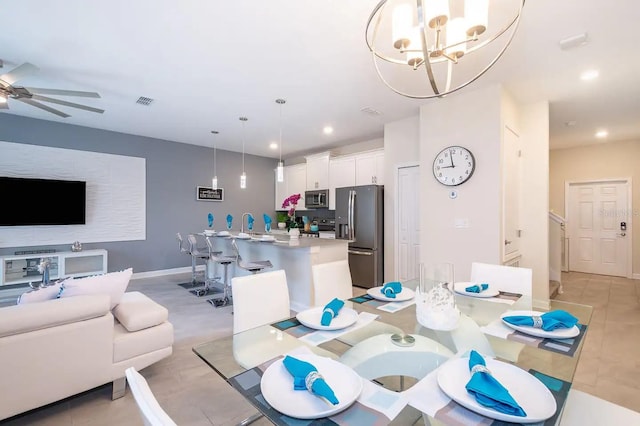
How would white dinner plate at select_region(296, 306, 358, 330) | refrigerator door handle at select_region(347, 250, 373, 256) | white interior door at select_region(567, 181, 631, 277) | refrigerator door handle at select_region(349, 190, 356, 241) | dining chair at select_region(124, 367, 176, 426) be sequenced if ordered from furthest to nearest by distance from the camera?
white interior door at select_region(567, 181, 631, 277) → refrigerator door handle at select_region(349, 190, 356, 241) → refrigerator door handle at select_region(347, 250, 373, 256) → white dinner plate at select_region(296, 306, 358, 330) → dining chair at select_region(124, 367, 176, 426)

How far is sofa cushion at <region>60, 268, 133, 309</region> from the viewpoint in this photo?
2.05m

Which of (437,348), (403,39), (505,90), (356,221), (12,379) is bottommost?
(12,379)

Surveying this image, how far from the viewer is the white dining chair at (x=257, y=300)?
5.82ft

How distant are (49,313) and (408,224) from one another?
4.31 metres

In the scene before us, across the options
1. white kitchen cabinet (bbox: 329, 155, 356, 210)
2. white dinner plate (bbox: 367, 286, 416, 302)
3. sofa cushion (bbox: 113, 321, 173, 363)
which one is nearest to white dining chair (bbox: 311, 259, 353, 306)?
white dinner plate (bbox: 367, 286, 416, 302)

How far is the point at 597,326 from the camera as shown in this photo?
340 cm

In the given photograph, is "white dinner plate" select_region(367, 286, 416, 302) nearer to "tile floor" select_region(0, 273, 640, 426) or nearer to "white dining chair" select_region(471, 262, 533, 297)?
"white dining chair" select_region(471, 262, 533, 297)

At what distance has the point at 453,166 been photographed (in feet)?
12.0

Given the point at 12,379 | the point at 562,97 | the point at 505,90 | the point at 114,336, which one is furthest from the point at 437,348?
the point at 562,97

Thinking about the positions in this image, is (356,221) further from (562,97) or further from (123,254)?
(123,254)

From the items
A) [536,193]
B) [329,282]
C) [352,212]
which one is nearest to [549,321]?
[329,282]

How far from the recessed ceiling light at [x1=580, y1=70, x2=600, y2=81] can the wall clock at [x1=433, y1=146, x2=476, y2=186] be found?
1.35 meters

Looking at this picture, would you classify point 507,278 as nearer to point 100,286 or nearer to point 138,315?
point 138,315

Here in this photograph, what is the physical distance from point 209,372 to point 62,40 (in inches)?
126
